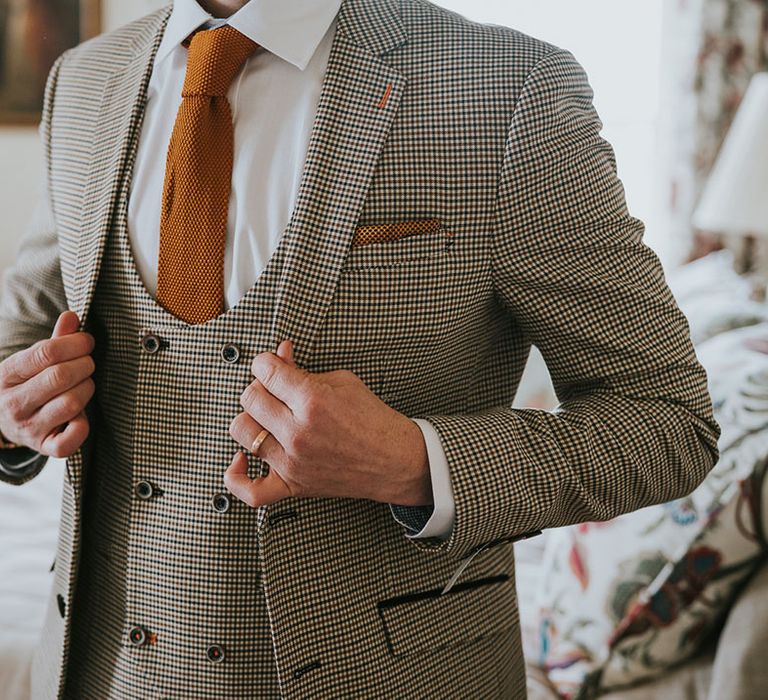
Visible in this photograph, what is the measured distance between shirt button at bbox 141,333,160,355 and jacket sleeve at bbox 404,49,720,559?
1.02ft

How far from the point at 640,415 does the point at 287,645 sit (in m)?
0.44

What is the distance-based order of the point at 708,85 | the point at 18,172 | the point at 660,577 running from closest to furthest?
the point at 660,577
the point at 708,85
the point at 18,172

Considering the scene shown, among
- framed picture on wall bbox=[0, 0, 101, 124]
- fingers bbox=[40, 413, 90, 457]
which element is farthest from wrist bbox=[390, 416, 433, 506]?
framed picture on wall bbox=[0, 0, 101, 124]

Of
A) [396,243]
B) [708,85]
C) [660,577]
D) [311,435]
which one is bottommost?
[660,577]

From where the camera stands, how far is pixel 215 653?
0.96 meters

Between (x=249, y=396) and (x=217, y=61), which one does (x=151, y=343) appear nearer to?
(x=249, y=396)

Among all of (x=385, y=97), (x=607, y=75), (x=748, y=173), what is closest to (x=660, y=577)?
(x=385, y=97)

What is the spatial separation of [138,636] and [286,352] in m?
0.39

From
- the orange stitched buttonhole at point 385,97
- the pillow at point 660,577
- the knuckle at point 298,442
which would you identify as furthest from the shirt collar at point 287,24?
the pillow at point 660,577

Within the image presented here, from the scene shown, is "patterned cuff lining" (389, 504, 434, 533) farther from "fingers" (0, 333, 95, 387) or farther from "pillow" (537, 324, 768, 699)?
"pillow" (537, 324, 768, 699)

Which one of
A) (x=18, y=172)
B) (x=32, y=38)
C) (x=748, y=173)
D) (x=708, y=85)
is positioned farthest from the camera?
(x=18, y=172)

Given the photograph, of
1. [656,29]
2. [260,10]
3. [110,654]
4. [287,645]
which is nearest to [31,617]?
[110,654]

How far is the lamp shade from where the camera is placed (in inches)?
104

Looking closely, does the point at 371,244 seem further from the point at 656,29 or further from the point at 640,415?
the point at 656,29
